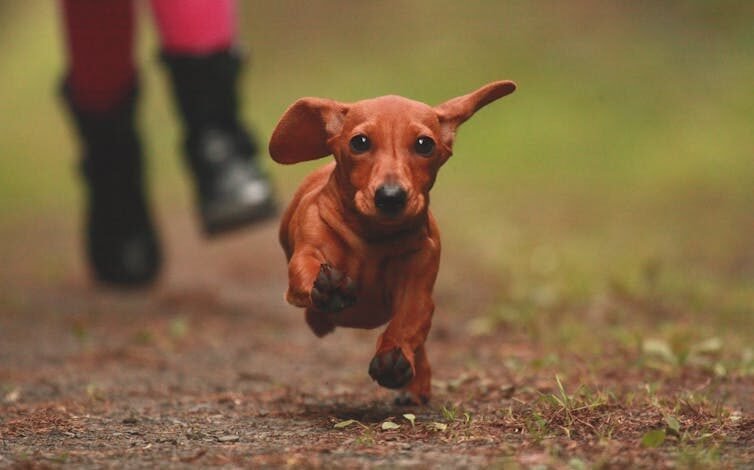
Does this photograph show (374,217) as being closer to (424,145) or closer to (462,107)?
(424,145)

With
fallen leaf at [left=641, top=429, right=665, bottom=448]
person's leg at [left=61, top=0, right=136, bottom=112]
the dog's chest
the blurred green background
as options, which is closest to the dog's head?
the dog's chest

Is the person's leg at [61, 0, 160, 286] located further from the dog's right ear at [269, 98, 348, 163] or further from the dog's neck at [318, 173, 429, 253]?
the dog's neck at [318, 173, 429, 253]

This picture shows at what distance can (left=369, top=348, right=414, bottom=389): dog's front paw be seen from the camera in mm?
2566

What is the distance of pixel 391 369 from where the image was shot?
256 centimetres

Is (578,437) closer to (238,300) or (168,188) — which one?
(238,300)

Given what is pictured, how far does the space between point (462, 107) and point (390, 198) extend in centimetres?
36

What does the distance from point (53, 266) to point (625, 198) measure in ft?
13.6

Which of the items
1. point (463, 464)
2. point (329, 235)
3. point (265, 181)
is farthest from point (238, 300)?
point (463, 464)

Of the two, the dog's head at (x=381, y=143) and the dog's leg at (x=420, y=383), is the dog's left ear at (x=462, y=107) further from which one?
the dog's leg at (x=420, y=383)

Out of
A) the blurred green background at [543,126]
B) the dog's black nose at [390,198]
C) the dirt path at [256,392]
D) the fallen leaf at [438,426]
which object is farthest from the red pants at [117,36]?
the fallen leaf at [438,426]

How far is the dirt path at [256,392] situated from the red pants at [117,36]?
98 centimetres

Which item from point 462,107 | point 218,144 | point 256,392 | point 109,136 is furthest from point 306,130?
point 109,136

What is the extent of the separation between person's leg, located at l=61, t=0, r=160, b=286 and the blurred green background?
223 mm

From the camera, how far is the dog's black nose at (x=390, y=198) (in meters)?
2.47
